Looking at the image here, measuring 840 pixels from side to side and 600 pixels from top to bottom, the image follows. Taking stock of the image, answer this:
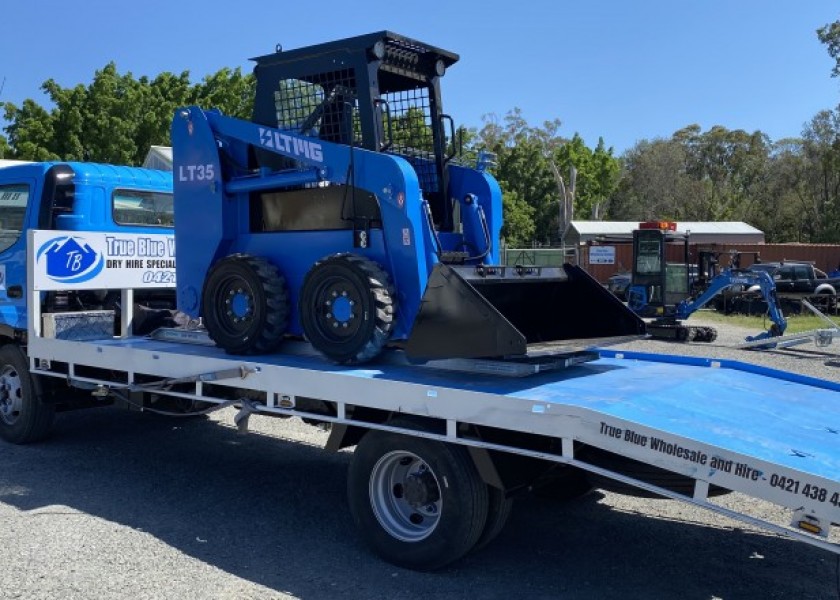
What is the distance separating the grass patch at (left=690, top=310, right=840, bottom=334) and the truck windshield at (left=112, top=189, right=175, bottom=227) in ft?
60.7

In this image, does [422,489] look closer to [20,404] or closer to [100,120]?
[20,404]

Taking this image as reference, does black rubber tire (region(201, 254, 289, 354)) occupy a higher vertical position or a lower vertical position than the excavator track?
higher

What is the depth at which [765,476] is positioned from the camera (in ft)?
11.6

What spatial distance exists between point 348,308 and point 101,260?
10.9ft

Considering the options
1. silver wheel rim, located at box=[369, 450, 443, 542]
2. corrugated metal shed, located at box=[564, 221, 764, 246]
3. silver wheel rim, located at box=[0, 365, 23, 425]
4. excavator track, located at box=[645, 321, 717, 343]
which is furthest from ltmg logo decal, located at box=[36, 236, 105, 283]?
corrugated metal shed, located at box=[564, 221, 764, 246]

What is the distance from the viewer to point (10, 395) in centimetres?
785

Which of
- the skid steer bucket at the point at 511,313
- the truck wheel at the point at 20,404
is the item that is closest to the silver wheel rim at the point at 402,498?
the skid steer bucket at the point at 511,313

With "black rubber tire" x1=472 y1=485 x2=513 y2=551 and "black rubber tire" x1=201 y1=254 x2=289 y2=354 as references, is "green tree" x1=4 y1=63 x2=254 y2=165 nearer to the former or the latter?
"black rubber tire" x1=201 y1=254 x2=289 y2=354

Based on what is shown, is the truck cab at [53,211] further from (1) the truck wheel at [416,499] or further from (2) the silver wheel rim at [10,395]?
(1) the truck wheel at [416,499]

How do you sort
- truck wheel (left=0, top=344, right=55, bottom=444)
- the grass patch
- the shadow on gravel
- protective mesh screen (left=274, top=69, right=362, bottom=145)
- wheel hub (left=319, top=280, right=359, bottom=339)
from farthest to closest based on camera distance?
the grass patch < truck wheel (left=0, top=344, right=55, bottom=444) < protective mesh screen (left=274, top=69, right=362, bottom=145) < wheel hub (left=319, top=280, right=359, bottom=339) < the shadow on gravel

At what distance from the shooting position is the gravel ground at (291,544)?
4.59 m

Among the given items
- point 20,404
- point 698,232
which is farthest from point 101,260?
point 698,232

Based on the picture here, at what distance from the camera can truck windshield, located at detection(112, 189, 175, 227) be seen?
827 centimetres

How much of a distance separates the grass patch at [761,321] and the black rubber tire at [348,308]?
1961cm
